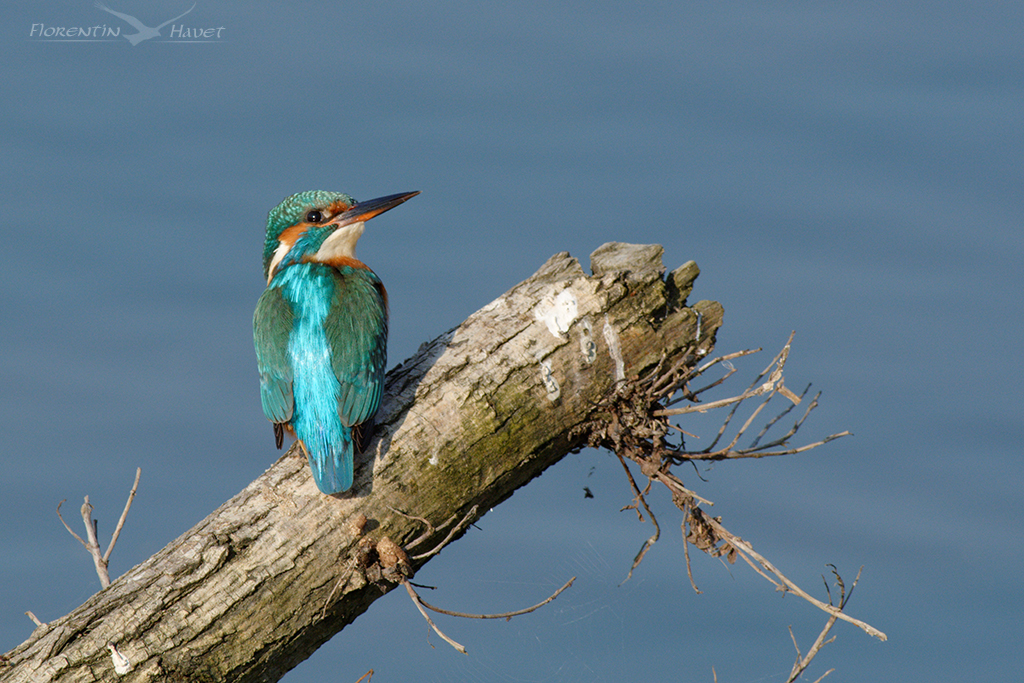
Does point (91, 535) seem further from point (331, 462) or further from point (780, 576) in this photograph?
point (780, 576)

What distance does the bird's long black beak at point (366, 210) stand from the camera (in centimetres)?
383

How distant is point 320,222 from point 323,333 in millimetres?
708

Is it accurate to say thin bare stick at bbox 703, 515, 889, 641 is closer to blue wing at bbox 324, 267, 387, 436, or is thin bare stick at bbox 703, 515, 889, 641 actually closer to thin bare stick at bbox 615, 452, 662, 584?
thin bare stick at bbox 615, 452, 662, 584

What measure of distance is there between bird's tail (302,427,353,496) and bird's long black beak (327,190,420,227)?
1132 mm

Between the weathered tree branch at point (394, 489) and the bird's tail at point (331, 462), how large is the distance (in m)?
0.07

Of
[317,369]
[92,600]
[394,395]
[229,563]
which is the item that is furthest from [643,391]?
[92,600]

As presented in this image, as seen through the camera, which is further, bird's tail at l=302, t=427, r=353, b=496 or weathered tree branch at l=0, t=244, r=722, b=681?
bird's tail at l=302, t=427, r=353, b=496

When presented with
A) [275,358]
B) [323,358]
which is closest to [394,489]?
[323,358]

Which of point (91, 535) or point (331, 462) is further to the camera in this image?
point (91, 535)

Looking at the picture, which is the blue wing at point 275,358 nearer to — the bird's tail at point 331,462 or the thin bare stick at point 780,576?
the bird's tail at point 331,462

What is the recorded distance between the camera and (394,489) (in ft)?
9.83

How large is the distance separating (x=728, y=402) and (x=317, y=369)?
136 cm

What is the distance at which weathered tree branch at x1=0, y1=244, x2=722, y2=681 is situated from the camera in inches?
107

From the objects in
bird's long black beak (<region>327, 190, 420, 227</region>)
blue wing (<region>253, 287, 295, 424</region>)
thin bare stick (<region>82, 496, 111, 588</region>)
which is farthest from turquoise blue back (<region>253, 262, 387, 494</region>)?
thin bare stick (<region>82, 496, 111, 588</region>)
